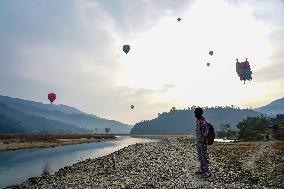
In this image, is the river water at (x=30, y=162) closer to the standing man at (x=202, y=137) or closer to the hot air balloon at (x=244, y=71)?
the standing man at (x=202, y=137)

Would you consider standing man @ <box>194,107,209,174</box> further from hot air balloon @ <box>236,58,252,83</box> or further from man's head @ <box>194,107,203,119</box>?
hot air balloon @ <box>236,58,252,83</box>

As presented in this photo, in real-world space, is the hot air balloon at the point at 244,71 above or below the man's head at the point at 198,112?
above

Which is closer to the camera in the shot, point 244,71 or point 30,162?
point 30,162

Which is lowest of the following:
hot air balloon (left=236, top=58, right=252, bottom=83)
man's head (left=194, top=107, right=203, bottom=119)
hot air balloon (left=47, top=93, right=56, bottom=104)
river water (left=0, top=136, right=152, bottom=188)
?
river water (left=0, top=136, right=152, bottom=188)

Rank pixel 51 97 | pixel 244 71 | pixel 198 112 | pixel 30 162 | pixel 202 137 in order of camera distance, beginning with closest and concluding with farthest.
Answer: pixel 198 112 → pixel 202 137 → pixel 30 162 → pixel 244 71 → pixel 51 97

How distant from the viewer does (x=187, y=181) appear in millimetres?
22031

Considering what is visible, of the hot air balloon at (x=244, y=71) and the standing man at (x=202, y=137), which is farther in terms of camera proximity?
the hot air balloon at (x=244, y=71)

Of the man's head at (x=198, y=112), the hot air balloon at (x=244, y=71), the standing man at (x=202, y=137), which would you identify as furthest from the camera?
the hot air balloon at (x=244, y=71)

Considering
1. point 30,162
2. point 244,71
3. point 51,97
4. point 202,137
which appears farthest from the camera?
point 51,97

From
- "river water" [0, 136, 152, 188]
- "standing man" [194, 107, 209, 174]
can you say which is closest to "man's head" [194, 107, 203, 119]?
"standing man" [194, 107, 209, 174]

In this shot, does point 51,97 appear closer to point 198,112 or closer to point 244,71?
point 244,71

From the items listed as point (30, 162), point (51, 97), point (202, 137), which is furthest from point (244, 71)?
point (51, 97)

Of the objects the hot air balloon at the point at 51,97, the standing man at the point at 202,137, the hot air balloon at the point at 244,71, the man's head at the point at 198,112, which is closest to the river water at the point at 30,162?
the standing man at the point at 202,137

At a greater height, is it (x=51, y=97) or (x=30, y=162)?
(x=51, y=97)
